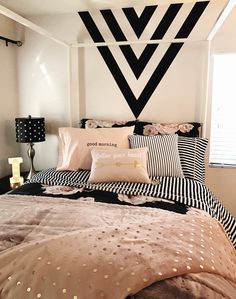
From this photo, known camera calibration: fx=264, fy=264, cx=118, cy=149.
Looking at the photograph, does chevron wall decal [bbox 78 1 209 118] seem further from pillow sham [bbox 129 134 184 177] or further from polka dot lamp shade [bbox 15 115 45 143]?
polka dot lamp shade [bbox 15 115 45 143]

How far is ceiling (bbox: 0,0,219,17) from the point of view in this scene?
7.40ft

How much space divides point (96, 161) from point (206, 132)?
1.15 metres

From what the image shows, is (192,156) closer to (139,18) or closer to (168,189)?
(168,189)

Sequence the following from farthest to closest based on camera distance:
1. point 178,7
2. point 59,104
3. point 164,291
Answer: point 59,104 → point 178,7 → point 164,291

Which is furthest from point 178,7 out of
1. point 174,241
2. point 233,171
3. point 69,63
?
point 174,241

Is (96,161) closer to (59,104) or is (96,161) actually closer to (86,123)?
(86,123)

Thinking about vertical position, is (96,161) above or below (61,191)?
above

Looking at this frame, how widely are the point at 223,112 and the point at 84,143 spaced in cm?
129

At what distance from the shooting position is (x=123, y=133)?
2148 millimetres

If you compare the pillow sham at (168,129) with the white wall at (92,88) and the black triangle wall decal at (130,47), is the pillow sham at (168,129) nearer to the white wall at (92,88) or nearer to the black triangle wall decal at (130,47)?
the white wall at (92,88)

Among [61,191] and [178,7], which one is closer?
[61,191]

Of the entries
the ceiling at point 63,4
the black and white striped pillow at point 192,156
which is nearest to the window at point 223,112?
the black and white striped pillow at point 192,156

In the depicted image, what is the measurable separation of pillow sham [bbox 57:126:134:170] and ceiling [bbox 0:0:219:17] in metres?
1.10

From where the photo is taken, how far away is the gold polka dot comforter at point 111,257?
69cm
